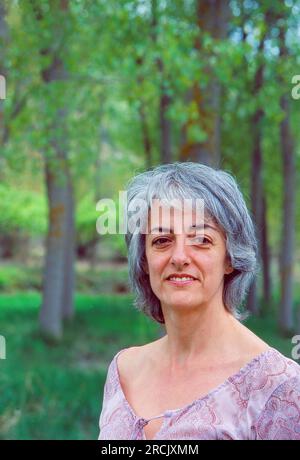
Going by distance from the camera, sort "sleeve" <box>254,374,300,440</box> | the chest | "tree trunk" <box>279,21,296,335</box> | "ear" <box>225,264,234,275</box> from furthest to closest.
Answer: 1. "tree trunk" <box>279,21,296,335</box>
2. "ear" <box>225,264,234,275</box>
3. the chest
4. "sleeve" <box>254,374,300,440</box>

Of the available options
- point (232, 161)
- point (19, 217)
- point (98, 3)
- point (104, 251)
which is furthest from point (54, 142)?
point (104, 251)

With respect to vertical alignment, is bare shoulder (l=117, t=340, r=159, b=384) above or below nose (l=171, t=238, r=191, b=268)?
below

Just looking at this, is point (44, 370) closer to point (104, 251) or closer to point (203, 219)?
point (203, 219)

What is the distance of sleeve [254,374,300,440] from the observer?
1746 millimetres

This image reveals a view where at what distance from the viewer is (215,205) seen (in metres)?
1.88

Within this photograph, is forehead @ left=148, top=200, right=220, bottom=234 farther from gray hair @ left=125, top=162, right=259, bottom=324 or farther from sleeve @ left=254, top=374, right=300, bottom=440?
sleeve @ left=254, top=374, right=300, bottom=440

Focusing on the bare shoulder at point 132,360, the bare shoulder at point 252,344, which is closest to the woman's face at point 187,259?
the bare shoulder at point 252,344

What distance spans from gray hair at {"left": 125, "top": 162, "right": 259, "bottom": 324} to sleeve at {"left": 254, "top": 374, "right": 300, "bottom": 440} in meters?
0.34

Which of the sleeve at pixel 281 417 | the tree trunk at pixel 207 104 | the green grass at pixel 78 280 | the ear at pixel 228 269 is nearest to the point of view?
the sleeve at pixel 281 417

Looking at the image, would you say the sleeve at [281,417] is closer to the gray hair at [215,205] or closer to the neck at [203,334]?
the neck at [203,334]

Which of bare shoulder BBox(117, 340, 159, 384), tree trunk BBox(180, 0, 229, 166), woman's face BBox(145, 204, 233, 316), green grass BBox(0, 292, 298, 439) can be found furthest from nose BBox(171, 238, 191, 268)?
tree trunk BBox(180, 0, 229, 166)

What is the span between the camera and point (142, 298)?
2240 mm

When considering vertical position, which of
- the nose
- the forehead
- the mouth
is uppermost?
the forehead

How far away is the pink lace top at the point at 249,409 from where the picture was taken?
175 cm
